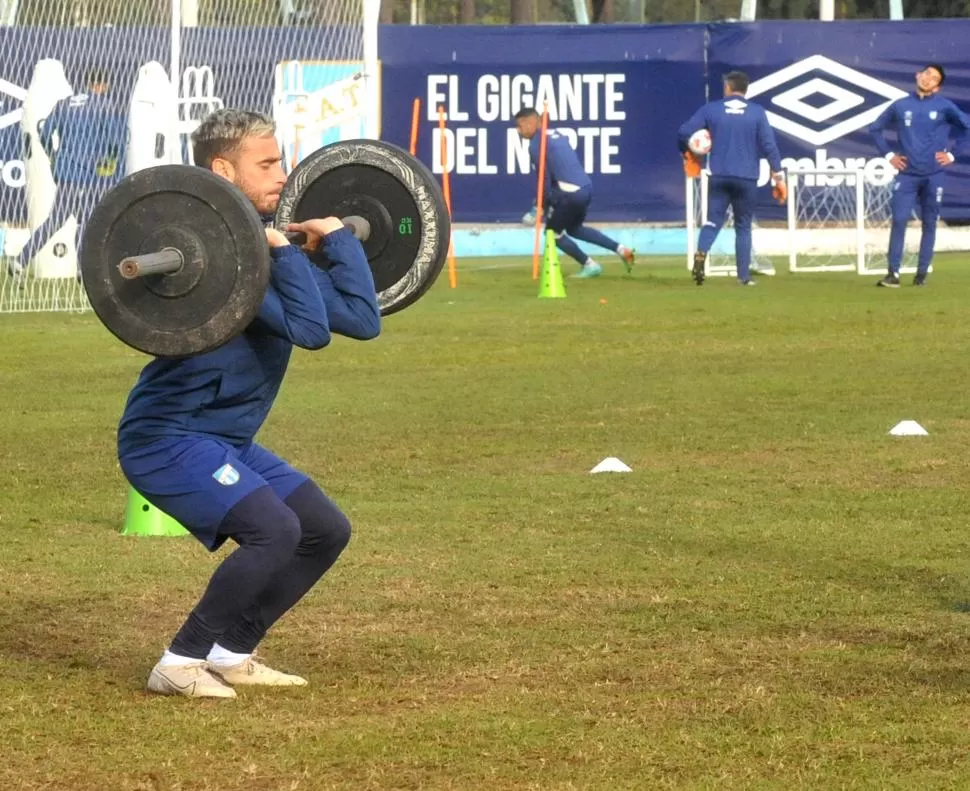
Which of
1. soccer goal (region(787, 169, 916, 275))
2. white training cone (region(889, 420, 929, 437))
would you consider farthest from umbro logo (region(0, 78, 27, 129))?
white training cone (region(889, 420, 929, 437))

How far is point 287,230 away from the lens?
5801mm

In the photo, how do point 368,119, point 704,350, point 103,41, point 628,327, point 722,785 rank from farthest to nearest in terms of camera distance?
point 368,119 < point 103,41 < point 628,327 < point 704,350 < point 722,785

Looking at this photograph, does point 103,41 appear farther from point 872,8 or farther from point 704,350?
point 872,8

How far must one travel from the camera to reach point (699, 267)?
21484 mm

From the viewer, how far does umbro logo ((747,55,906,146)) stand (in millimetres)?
25938

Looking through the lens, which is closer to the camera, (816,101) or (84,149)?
(84,149)

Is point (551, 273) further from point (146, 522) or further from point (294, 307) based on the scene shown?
point (294, 307)

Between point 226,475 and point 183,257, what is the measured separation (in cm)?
61

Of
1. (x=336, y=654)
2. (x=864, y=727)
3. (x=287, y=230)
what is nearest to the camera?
(x=864, y=727)

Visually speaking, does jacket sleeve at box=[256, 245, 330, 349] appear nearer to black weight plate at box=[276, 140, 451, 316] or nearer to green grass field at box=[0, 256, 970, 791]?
black weight plate at box=[276, 140, 451, 316]

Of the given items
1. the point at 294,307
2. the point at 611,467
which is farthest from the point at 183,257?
the point at 611,467

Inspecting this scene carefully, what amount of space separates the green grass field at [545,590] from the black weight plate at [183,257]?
1.07 meters

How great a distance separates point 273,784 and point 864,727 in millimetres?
1572

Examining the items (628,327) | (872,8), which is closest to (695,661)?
(628,327)
